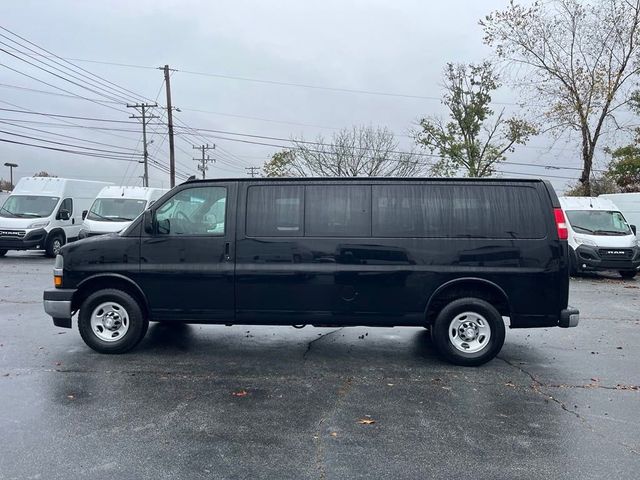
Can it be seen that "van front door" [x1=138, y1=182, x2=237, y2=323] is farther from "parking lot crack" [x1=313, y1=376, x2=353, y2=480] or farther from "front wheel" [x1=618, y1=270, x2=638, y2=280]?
"front wheel" [x1=618, y1=270, x2=638, y2=280]

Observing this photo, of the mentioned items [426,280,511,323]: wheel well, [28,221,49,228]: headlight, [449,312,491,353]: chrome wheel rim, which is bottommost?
[449,312,491,353]: chrome wheel rim

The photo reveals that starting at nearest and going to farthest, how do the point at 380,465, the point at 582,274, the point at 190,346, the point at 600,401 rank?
the point at 380,465, the point at 600,401, the point at 190,346, the point at 582,274

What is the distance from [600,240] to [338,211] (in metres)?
11.9

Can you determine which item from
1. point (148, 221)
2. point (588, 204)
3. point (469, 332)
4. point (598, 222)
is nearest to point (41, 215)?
point (148, 221)

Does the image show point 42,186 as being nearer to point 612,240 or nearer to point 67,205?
point 67,205

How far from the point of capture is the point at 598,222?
16.4 m

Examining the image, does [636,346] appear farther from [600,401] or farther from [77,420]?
[77,420]

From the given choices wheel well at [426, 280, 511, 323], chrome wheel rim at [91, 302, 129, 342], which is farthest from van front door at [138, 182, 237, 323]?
wheel well at [426, 280, 511, 323]

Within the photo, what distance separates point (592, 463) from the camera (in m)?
3.99

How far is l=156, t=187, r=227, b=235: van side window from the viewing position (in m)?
6.52

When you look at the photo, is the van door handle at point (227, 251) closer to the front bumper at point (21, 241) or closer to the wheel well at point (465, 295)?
the wheel well at point (465, 295)

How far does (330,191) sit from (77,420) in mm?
3461

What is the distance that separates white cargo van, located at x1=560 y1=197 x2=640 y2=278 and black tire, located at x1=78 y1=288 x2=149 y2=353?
12.4 meters

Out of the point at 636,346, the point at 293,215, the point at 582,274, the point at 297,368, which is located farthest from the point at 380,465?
the point at 582,274
